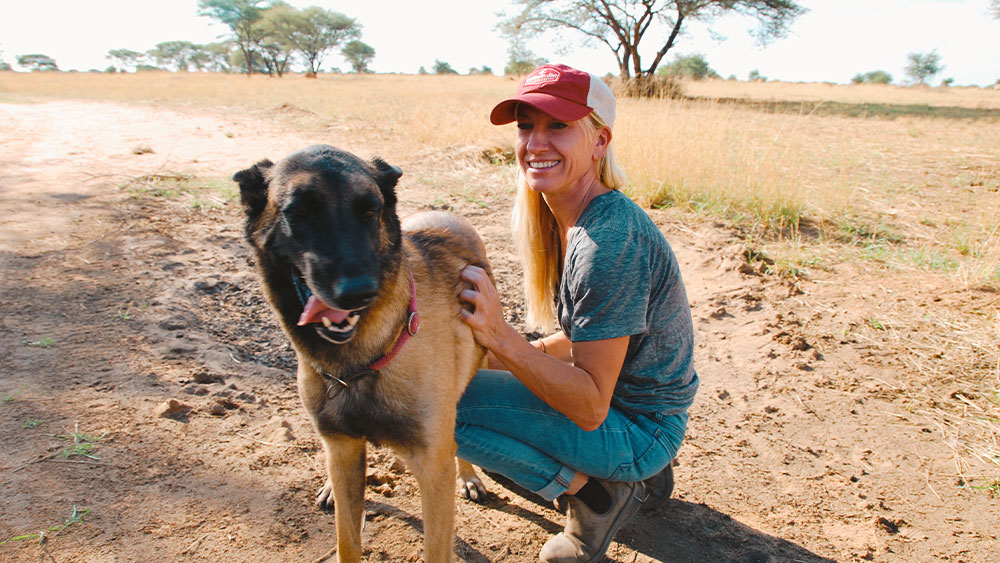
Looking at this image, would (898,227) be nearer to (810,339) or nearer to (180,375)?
(810,339)

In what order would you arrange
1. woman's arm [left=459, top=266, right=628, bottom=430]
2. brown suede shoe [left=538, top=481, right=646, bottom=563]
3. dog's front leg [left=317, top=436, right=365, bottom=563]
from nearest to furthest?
woman's arm [left=459, top=266, right=628, bottom=430], dog's front leg [left=317, top=436, right=365, bottom=563], brown suede shoe [left=538, top=481, right=646, bottom=563]

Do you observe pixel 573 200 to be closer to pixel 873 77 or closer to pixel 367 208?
pixel 367 208

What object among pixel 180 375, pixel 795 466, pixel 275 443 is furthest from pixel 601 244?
pixel 180 375

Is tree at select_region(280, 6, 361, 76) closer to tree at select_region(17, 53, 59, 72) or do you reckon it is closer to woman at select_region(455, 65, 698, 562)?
tree at select_region(17, 53, 59, 72)

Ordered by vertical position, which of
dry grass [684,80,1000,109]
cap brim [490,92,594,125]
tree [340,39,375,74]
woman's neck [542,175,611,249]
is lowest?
woman's neck [542,175,611,249]

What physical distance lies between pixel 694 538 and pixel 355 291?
182 cm

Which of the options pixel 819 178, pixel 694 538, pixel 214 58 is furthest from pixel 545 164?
pixel 214 58

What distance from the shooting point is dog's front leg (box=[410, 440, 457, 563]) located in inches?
77.6

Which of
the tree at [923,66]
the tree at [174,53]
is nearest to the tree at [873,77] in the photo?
the tree at [923,66]

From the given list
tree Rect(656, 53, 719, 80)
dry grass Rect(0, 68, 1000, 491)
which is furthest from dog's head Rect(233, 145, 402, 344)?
tree Rect(656, 53, 719, 80)

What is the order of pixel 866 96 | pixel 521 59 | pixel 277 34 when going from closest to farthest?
pixel 866 96
pixel 521 59
pixel 277 34

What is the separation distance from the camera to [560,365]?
203 cm

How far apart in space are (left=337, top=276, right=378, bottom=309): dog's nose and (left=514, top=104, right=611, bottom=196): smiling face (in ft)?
2.79

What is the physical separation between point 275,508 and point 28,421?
48.5 inches
